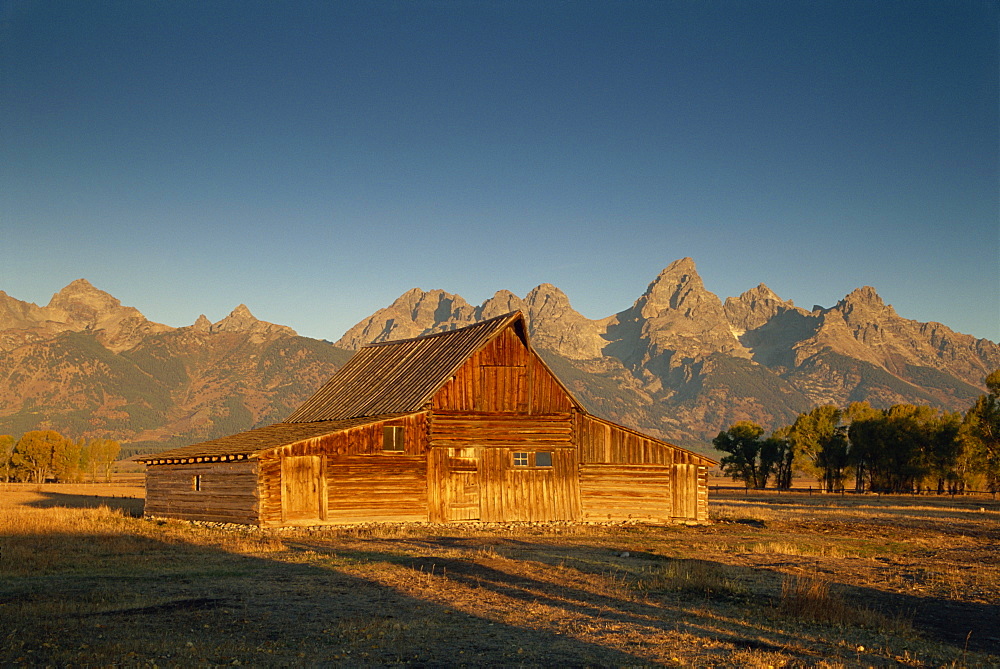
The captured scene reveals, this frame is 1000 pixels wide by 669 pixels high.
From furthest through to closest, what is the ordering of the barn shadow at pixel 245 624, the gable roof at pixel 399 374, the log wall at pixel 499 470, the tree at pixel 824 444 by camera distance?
the tree at pixel 824 444
the gable roof at pixel 399 374
the log wall at pixel 499 470
the barn shadow at pixel 245 624

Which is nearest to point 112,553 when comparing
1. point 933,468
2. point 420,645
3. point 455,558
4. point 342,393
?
point 455,558

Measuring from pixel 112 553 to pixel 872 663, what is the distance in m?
19.4

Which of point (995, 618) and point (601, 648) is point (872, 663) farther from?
point (995, 618)

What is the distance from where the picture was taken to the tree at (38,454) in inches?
4045

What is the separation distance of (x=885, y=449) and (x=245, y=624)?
260 ft

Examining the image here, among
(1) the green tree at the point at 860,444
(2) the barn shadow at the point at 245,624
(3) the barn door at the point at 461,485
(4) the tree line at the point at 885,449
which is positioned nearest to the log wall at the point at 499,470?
(3) the barn door at the point at 461,485

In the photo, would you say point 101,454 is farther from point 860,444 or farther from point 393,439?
point 393,439

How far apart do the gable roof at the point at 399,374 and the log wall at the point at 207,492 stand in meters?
7.06

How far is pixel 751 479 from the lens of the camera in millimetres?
100500

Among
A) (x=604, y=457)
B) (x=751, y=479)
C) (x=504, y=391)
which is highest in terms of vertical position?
(x=504, y=391)

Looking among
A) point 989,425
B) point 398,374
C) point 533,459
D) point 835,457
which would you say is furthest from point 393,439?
→ point 835,457

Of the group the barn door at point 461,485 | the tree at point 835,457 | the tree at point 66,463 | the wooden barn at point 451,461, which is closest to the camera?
the wooden barn at point 451,461

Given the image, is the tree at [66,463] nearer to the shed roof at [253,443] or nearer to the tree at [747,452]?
the shed roof at [253,443]

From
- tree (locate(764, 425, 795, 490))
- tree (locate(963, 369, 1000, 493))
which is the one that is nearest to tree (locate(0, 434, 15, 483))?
tree (locate(764, 425, 795, 490))
